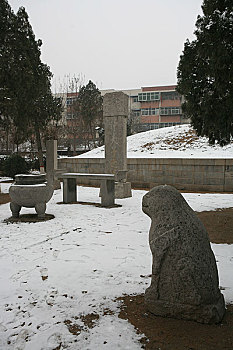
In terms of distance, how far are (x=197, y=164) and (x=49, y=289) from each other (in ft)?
34.0

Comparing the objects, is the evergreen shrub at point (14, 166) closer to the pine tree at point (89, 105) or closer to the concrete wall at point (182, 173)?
the concrete wall at point (182, 173)

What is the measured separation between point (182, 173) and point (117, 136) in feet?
12.9

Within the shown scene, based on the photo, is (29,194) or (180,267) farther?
(29,194)

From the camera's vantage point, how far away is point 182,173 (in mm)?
13258

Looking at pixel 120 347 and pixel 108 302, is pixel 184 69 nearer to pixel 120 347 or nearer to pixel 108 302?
pixel 108 302

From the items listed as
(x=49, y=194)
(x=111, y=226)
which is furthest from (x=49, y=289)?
(x=49, y=194)

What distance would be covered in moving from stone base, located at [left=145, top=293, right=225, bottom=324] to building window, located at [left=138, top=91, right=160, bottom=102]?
1751 inches

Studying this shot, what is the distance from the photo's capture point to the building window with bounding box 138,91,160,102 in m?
45.5

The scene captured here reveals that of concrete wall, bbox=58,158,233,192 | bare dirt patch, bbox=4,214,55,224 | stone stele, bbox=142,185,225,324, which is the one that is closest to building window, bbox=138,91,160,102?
concrete wall, bbox=58,158,233,192

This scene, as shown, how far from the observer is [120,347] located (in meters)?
2.53

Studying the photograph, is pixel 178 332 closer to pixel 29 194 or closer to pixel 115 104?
pixel 29 194

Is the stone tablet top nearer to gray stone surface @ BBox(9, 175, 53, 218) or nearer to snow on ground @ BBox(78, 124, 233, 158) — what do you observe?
gray stone surface @ BBox(9, 175, 53, 218)

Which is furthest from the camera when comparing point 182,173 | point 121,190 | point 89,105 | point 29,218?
point 89,105

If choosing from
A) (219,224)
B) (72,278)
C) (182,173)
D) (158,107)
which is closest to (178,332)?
(72,278)
